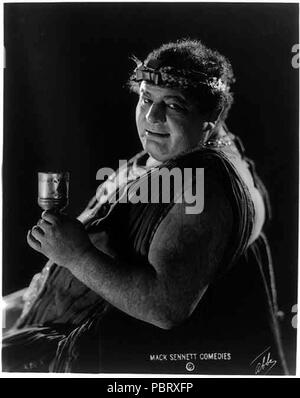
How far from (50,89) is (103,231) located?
391 mm

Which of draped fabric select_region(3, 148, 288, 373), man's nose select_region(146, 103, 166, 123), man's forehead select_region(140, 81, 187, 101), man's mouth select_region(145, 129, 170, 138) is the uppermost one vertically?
man's forehead select_region(140, 81, 187, 101)

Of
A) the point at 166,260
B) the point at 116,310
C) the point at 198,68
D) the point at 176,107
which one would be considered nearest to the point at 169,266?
the point at 166,260

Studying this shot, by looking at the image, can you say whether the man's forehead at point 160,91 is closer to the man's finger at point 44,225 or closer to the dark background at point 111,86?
the dark background at point 111,86

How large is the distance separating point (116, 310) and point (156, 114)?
510mm

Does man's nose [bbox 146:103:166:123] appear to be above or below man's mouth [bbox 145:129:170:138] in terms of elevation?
above

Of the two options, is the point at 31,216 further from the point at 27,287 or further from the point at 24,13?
the point at 24,13

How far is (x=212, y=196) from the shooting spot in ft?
4.25

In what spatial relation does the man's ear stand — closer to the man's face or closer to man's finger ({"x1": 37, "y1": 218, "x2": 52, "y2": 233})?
the man's face

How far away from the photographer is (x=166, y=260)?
127cm
